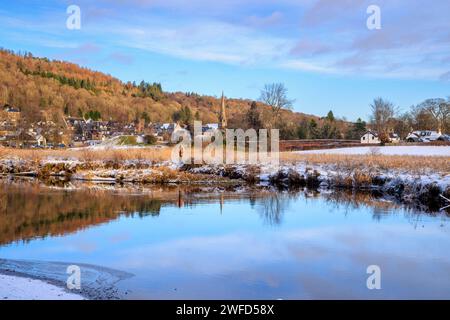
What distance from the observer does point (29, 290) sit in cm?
750

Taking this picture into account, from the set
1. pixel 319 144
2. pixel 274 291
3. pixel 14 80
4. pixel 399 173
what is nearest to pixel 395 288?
pixel 274 291

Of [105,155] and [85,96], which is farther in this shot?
[85,96]

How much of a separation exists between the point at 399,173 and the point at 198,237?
1536cm

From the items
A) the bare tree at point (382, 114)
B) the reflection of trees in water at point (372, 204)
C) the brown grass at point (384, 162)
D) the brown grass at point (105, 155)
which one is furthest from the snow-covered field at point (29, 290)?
the bare tree at point (382, 114)

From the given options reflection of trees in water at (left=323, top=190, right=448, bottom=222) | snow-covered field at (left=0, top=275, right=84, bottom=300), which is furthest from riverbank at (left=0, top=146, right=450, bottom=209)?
snow-covered field at (left=0, top=275, right=84, bottom=300)

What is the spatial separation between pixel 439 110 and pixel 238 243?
238ft

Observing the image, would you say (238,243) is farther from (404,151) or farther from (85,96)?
(85,96)

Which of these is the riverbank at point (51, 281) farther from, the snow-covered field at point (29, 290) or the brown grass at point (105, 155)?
the brown grass at point (105, 155)

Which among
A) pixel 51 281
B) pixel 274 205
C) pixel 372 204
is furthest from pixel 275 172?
pixel 51 281

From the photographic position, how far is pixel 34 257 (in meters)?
10.4

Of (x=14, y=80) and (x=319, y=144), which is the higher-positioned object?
(x=14, y=80)

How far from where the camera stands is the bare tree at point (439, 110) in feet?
245

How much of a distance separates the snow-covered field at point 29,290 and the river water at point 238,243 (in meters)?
1.08
